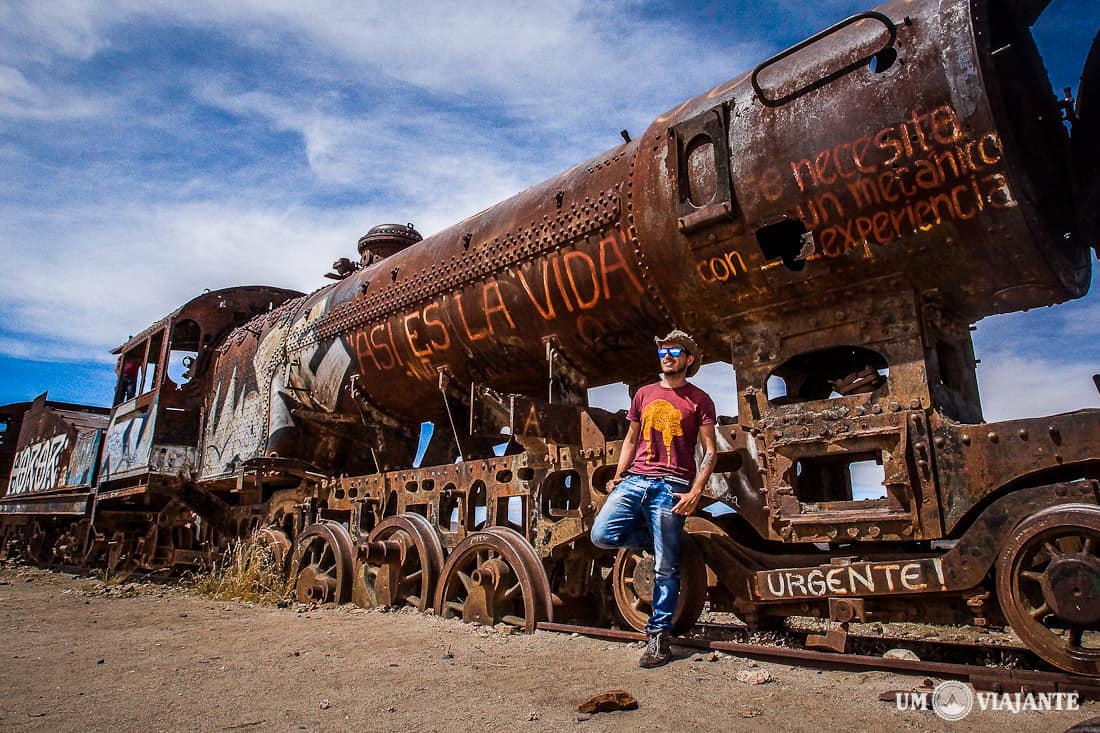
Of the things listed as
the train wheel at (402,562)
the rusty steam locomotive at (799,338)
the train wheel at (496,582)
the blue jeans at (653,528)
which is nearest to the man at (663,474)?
the blue jeans at (653,528)

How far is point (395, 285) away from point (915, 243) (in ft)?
13.9

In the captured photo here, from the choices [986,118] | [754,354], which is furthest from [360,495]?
[986,118]

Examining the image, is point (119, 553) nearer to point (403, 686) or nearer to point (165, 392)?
point (165, 392)

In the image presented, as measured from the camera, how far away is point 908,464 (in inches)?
128

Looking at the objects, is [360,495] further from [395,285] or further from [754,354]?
[754,354]

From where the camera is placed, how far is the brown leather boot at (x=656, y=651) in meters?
3.41

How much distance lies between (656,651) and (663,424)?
1.12 metres

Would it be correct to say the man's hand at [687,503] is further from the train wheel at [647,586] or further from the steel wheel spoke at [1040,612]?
the steel wheel spoke at [1040,612]

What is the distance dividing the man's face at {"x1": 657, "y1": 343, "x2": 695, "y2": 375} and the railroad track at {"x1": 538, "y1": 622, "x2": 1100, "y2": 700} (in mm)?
1384

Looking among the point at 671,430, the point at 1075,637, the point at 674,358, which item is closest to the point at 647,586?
the point at 671,430

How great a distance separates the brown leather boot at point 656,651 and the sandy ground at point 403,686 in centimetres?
9

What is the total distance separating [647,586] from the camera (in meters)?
4.11

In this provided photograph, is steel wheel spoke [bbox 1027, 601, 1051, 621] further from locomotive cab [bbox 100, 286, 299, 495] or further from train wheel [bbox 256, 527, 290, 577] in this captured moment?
locomotive cab [bbox 100, 286, 299, 495]

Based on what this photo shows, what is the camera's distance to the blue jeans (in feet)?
11.8
